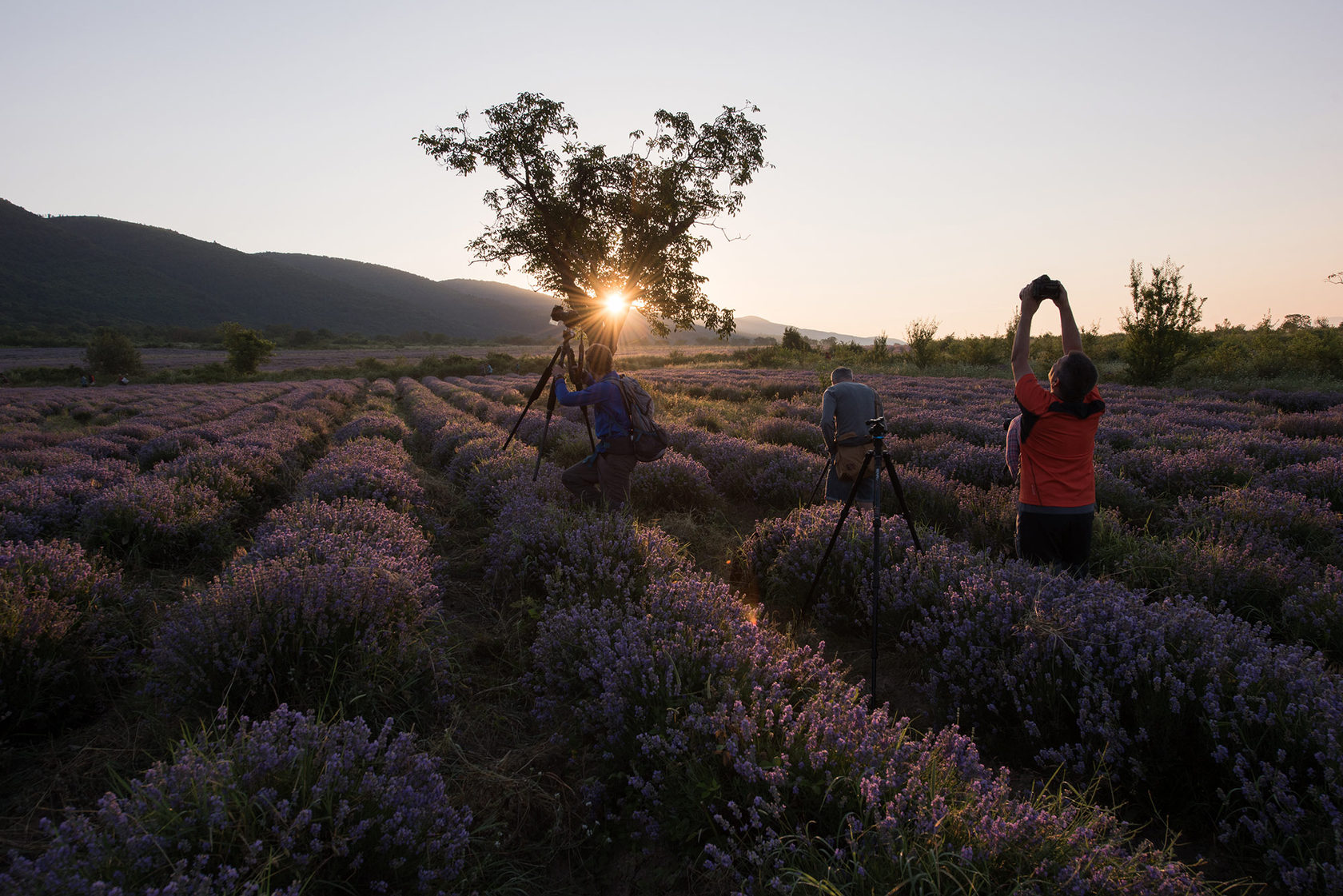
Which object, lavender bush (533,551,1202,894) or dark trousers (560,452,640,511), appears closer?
lavender bush (533,551,1202,894)

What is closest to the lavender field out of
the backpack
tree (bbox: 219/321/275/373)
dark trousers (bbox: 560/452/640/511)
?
dark trousers (bbox: 560/452/640/511)

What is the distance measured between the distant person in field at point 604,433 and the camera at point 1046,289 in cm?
334

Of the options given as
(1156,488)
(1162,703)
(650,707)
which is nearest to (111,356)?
(650,707)

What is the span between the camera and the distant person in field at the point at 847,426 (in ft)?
19.5

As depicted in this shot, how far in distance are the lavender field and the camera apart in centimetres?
183

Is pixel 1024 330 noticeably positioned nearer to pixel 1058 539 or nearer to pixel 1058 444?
pixel 1058 444

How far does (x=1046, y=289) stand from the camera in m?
3.73

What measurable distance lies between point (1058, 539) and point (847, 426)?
2.31 m

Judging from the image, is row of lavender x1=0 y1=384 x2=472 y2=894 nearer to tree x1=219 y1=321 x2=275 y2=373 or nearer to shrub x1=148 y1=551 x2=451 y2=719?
shrub x1=148 y1=551 x2=451 y2=719

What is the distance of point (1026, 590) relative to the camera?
345cm

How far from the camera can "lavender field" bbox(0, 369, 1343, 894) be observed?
1.75m

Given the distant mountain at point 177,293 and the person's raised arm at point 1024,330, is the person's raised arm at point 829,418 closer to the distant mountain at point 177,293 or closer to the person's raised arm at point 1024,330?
the person's raised arm at point 1024,330

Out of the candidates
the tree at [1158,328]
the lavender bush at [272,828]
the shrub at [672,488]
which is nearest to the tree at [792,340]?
the tree at [1158,328]

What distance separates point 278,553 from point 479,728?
1.98 m
